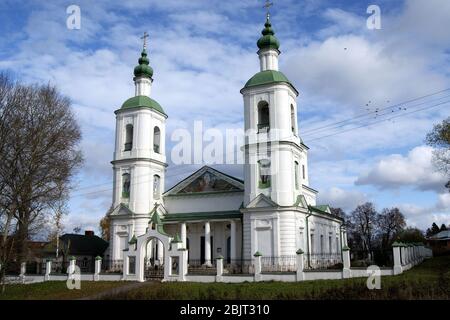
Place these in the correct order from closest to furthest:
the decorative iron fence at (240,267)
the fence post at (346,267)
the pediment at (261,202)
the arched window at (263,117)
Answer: the fence post at (346,267)
the decorative iron fence at (240,267)
the pediment at (261,202)
the arched window at (263,117)

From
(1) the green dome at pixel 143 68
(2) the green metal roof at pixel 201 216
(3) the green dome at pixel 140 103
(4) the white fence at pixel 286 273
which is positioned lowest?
(4) the white fence at pixel 286 273

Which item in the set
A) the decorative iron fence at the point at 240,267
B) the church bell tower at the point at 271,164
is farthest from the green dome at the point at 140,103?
the decorative iron fence at the point at 240,267

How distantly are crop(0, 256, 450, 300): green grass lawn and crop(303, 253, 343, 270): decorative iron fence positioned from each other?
6545 millimetres

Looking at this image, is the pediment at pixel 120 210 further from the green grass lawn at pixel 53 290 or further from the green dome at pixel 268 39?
the green dome at pixel 268 39

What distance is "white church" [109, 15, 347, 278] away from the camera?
88.3 feet

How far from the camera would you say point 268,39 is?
98.6 feet

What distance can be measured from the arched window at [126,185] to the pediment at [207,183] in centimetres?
277

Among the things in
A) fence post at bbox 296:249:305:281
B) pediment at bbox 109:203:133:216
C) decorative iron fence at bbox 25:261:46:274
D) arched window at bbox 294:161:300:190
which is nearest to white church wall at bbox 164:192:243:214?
pediment at bbox 109:203:133:216

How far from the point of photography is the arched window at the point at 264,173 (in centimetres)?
2752

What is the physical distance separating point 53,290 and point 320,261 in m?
15.8
